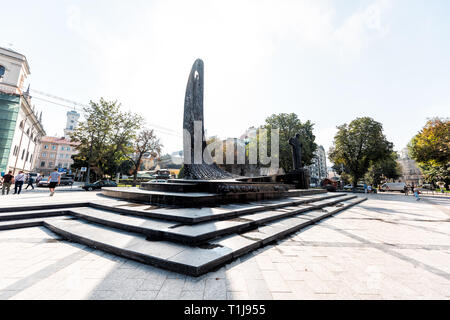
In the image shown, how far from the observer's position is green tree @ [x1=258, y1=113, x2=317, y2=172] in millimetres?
25672

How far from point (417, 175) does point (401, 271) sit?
10050cm

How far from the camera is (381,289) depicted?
198cm

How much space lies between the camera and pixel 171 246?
2.87 m

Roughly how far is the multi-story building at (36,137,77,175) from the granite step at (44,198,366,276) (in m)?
66.1

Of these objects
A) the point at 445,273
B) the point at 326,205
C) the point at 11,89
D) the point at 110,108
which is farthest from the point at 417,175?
the point at 11,89

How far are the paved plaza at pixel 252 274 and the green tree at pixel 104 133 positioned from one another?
21.1 meters

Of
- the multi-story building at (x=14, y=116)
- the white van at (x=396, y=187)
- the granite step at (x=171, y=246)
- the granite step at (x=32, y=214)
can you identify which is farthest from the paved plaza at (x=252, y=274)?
the white van at (x=396, y=187)

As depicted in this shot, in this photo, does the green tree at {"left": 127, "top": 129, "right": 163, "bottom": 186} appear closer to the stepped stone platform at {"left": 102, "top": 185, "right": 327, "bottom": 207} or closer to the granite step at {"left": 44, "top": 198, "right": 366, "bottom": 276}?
the stepped stone platform at {"left": 102, "top": 185, "right": 327, "bottom": 207}

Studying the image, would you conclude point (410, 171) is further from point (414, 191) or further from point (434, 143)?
point (414, 191)

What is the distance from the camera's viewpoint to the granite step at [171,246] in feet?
7.77

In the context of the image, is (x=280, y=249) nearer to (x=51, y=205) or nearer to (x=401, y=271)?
(x=401, y=271)

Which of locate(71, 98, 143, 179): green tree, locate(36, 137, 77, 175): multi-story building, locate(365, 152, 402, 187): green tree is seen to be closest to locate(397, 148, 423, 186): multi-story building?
locate(365, 152, 402, 187): green tree

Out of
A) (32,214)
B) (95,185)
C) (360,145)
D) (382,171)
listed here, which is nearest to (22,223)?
(32,214)

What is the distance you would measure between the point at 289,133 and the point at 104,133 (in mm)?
25868
